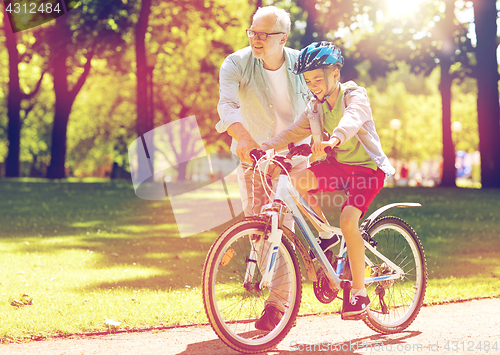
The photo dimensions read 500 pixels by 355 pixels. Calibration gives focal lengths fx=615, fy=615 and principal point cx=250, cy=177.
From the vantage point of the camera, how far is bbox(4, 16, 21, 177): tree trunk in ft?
81.2

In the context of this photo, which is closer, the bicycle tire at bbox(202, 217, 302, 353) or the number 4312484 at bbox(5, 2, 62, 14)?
the bicycle tire at bbox(202, 217, 302, 353)

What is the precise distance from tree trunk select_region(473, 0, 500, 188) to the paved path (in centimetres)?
1708

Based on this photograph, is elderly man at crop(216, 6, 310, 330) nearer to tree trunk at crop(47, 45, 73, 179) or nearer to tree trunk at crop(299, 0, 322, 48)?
tree trunk at crop(299, 0, 322, 48)

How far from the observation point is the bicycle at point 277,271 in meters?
3.46

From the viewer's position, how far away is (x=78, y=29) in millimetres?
21016

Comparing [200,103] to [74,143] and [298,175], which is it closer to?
[74,143]

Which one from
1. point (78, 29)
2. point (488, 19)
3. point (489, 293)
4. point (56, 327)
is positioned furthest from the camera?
point (78, 29)

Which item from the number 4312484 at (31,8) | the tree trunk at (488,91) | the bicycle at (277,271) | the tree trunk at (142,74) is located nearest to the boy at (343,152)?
the bicycle at (277,271)

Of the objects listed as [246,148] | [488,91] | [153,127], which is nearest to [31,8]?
[153,127]

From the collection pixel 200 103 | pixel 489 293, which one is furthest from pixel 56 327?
pixel 200 103

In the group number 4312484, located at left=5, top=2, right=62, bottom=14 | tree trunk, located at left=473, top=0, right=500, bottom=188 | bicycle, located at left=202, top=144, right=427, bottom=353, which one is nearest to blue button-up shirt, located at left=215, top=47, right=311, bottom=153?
bicycle, located at left=202, top=144, right=427, bottom=353

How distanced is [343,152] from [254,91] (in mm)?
875

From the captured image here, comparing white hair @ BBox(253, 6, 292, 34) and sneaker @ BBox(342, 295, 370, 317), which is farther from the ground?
white hair @ BBox(253, 6, 292, 34)

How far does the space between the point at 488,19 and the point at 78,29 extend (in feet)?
44.3
